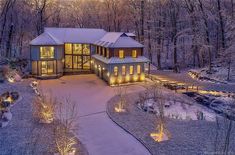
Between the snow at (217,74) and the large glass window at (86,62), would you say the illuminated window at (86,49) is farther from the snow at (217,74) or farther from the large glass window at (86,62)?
the snow at (217,74)

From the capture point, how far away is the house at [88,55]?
2880 cm

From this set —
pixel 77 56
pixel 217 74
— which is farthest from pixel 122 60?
pixel 217 74

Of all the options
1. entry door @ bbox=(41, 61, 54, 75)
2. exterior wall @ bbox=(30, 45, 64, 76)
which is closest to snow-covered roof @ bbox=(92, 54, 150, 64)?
exterior wall @ bbox=(30, 45, 64, 76)

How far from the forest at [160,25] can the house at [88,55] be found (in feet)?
31.4

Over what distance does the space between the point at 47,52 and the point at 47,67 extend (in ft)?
5.84

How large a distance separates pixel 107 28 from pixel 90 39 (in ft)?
73.1

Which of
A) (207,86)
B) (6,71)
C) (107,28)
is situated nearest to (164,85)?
(207,86)

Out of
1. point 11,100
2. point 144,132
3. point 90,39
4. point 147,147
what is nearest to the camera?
point 147,147

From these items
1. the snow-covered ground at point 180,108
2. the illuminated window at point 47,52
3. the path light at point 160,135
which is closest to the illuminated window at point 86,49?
the illuminated window at point 47,52

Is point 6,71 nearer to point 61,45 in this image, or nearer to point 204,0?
point 61,45

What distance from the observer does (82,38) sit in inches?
1390

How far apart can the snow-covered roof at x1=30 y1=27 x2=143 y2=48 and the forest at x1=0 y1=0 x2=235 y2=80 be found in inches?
322

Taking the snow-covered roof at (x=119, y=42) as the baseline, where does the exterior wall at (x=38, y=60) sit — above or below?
below

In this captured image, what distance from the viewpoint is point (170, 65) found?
4572 centimetres
